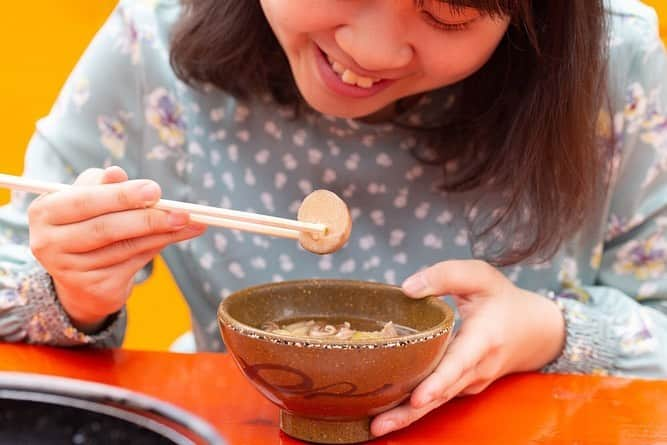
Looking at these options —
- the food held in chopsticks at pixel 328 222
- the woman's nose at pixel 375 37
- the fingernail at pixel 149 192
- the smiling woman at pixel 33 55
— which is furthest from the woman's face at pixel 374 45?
the smiling woman at pixel 33 55

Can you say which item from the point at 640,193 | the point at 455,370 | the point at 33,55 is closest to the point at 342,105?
the point at 455,370

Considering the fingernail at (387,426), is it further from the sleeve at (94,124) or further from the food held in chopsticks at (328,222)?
the sleeve at (94,124)

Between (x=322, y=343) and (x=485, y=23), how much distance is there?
1.45 feet

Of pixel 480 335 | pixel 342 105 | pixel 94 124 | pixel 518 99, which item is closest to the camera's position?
pixel 480 335

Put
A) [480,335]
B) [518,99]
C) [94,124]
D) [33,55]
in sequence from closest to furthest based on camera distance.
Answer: [480,335]
[518,99]
[94,124]
[33,55]

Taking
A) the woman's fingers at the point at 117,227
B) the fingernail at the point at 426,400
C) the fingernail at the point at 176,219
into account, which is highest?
the fingernail at the point at 176,219

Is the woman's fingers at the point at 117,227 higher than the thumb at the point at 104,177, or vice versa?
the thumb at the point at 104,177

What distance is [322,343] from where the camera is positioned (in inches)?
27.7

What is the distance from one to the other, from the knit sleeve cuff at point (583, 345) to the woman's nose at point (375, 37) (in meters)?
0.43

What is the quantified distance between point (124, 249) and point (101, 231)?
0.05 metres

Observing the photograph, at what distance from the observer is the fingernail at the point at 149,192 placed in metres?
0.78

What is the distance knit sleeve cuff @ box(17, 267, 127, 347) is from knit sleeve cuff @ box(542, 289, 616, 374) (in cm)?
55

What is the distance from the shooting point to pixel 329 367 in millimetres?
715

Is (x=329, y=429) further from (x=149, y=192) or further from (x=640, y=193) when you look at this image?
(x=640, y=193)
